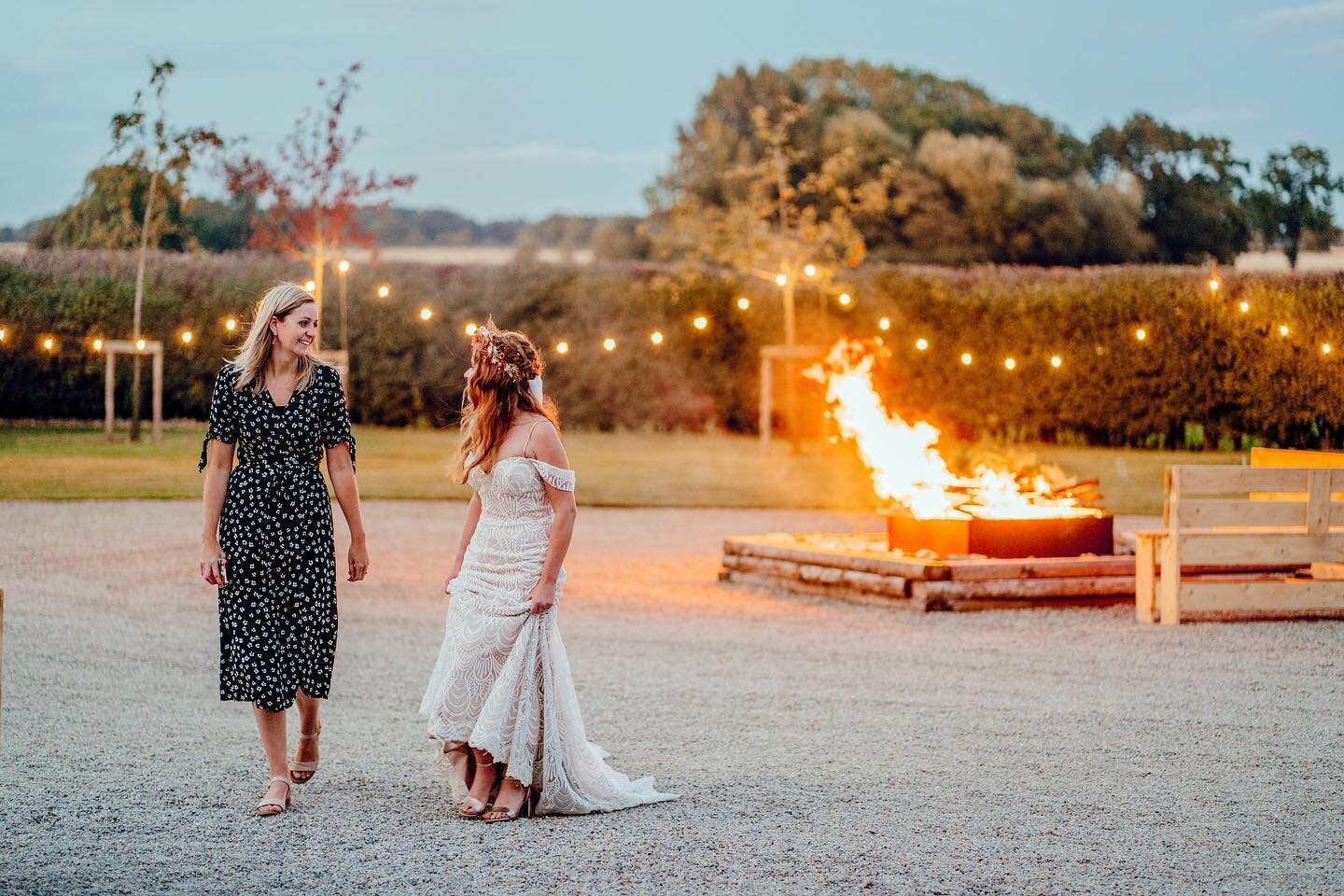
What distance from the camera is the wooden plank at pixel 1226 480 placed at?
919cm

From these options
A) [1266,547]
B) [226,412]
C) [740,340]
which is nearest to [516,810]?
[226,412]

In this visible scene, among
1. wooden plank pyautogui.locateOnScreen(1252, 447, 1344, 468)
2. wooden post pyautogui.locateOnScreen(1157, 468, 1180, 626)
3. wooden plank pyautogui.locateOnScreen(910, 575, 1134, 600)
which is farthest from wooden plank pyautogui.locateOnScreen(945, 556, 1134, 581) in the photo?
wooden plank pyautogui.locateOnScreen(1252, 447, 1344, 468)

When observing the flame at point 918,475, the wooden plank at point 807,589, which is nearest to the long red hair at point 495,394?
the wooden plank at point 807,589

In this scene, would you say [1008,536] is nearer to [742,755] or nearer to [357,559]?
[742,755]

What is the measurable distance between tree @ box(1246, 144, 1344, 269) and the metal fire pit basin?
27.4 m

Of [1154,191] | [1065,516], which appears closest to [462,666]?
[1065,516]

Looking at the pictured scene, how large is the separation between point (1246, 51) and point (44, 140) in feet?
69.4

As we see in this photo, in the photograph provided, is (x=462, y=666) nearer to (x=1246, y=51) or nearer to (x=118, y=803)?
(x=118, y=803)

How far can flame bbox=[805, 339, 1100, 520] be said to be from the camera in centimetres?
1034

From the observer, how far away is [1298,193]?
3522 centimetres

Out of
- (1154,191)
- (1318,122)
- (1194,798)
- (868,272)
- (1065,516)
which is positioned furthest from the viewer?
(1154,191)

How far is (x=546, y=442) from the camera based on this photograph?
4.94 metres

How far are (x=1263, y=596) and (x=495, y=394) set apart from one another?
20.1 feet

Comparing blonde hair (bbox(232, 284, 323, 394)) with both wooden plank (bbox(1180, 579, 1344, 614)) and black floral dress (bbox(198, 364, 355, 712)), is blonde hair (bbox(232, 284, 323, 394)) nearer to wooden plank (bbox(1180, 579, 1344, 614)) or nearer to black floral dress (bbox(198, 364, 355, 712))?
black floral dress (bbox(198, 364, 355, 712))
